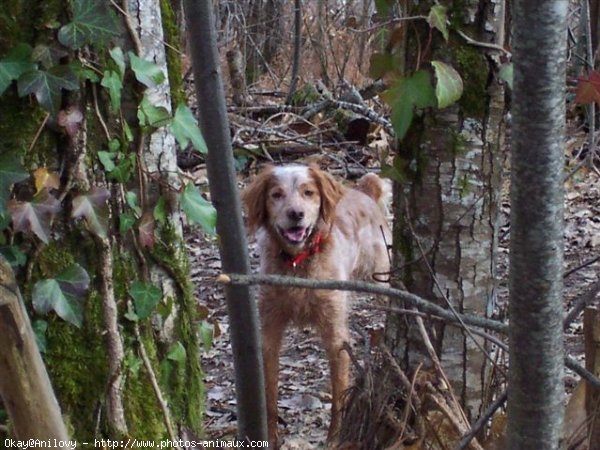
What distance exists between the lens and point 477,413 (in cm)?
322

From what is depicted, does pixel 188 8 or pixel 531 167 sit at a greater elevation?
pixel 188 8

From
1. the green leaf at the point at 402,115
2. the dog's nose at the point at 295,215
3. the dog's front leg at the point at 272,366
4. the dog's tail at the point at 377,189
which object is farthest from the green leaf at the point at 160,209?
the dog's tail at the point at 377,189

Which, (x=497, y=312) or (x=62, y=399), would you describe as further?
(x=497, y=312)

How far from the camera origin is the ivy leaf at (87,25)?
2.11 metres

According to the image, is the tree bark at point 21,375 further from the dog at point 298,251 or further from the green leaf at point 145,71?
the dog at point 298,251

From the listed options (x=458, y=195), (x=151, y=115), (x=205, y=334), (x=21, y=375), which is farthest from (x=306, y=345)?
(x=21, y=375)

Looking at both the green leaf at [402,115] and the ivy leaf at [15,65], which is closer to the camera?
the ivy leaf at [15,65]

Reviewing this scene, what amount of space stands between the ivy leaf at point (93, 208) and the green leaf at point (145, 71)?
0.30 meters

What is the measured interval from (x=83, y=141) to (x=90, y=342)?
497 mm

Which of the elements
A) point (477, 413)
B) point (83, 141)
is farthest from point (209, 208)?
point (477, 413)

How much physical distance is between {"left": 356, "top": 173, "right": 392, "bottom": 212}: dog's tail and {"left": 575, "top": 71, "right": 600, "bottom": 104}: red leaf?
506 cm

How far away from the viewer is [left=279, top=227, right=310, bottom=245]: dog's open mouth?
17.6 feet

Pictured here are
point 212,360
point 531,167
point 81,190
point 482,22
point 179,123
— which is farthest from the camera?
point 212,360

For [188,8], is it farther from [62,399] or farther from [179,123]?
[62,399]
